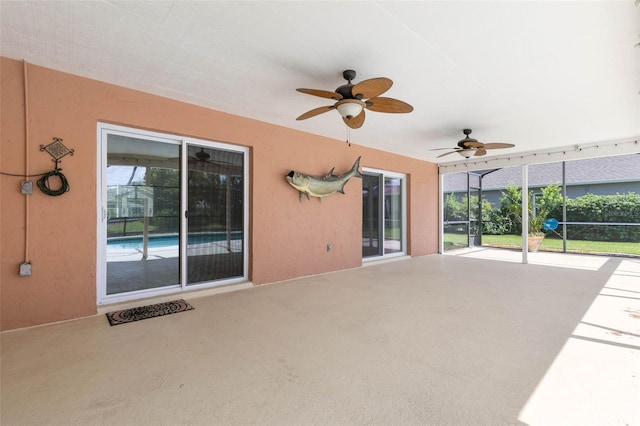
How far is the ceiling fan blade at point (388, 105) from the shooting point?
274 cm

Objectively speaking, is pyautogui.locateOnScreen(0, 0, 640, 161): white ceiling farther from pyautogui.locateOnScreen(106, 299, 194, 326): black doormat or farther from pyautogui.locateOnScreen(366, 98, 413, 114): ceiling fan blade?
pyautogui.locateOnScreen(106, 299, 194, 326): black doormat

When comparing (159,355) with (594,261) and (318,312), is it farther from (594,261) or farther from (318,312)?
(594,261)

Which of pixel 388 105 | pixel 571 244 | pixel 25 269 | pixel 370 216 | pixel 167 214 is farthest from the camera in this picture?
pixel 571 244

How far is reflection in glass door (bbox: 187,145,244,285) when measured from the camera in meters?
3.72

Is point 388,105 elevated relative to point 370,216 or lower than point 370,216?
elevated

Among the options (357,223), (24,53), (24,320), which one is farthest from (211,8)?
(357,223)

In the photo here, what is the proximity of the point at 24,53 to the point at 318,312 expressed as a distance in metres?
3.49

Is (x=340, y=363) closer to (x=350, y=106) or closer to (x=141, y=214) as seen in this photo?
(x=350, y=106)

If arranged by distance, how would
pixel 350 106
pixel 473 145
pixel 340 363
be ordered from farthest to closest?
1. pixel 473 145
2. pixel 350 106
3. pixel 340 363

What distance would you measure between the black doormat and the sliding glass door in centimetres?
26

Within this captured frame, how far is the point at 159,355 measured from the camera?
7.04 feet

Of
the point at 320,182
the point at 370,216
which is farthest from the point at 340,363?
the point at 370,216

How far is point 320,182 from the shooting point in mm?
4777

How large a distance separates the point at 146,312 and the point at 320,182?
2.95 metres
